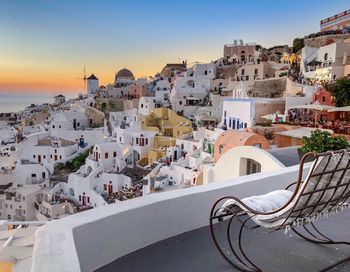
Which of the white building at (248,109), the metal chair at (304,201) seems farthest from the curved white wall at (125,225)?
the white building at (248,109)

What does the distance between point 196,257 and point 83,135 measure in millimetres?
30721

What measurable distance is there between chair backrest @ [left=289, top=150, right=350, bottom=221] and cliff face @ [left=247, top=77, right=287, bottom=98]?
84.7 ft

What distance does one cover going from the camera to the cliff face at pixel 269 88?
88.9ft

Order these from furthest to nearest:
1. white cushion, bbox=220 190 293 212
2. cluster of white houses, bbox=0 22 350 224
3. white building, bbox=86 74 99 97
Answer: white building, bbox=86 74 99 97, cluster of white houses, bbox=0 22 350 224, white cushion, bbox=220 190 293 212

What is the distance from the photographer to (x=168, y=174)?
61.7 ft

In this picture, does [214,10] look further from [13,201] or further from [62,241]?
[62,241]

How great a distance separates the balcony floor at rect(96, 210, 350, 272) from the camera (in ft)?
6.85

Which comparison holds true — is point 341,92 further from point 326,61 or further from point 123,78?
point 123,78

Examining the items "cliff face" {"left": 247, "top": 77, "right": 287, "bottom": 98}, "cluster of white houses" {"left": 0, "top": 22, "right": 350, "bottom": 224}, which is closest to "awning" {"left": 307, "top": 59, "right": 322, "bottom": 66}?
"cluster of white houses" {"left": 0, "top": 22, "right": 350, "bottom": 224}

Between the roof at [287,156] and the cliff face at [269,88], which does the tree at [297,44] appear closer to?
the cliff face at [269,88]

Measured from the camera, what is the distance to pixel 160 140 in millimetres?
27000

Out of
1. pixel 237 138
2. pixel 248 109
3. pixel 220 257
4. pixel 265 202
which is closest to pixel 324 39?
pixel 248 109

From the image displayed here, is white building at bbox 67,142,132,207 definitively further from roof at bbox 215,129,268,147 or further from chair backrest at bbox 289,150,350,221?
chair backrest at bbox 289,150,350,221

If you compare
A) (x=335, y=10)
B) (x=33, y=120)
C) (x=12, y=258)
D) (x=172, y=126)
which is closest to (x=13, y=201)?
(x=172, y=126)
